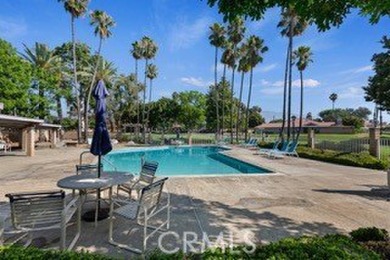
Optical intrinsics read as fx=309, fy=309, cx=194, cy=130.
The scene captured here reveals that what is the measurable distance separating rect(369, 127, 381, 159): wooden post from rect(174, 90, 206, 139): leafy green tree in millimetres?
29311

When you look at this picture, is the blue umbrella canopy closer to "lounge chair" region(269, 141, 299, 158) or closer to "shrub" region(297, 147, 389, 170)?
"shrub" region(297, 147, 389, 170)

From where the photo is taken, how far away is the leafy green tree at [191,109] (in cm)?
4531

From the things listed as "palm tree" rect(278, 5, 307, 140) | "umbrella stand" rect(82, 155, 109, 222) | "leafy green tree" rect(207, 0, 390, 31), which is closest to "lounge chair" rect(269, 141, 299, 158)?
"palm tree" rect(278, 5, 307, 140)

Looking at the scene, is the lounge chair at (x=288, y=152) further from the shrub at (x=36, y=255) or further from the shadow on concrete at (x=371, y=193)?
the shrub at (x=36, y=255)

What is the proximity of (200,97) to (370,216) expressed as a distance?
45.8 meters

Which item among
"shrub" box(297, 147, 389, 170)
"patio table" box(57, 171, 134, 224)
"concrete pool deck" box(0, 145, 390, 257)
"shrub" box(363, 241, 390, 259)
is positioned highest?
"patio table" box(57, 171, 134, 224)

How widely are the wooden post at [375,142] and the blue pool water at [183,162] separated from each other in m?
6.03

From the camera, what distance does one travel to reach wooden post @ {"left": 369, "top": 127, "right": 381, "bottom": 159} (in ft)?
49.6

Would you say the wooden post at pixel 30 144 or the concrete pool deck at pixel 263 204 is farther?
the wooden post at pixel 30 144

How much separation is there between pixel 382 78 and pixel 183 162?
20.1 meters

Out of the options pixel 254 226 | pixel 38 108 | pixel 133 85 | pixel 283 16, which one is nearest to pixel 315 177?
pixel 254 226

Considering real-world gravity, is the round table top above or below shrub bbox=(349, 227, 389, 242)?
above

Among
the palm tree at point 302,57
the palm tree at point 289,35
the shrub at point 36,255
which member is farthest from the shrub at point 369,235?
the palm tree at point 302,57

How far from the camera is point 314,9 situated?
14.1 ft
